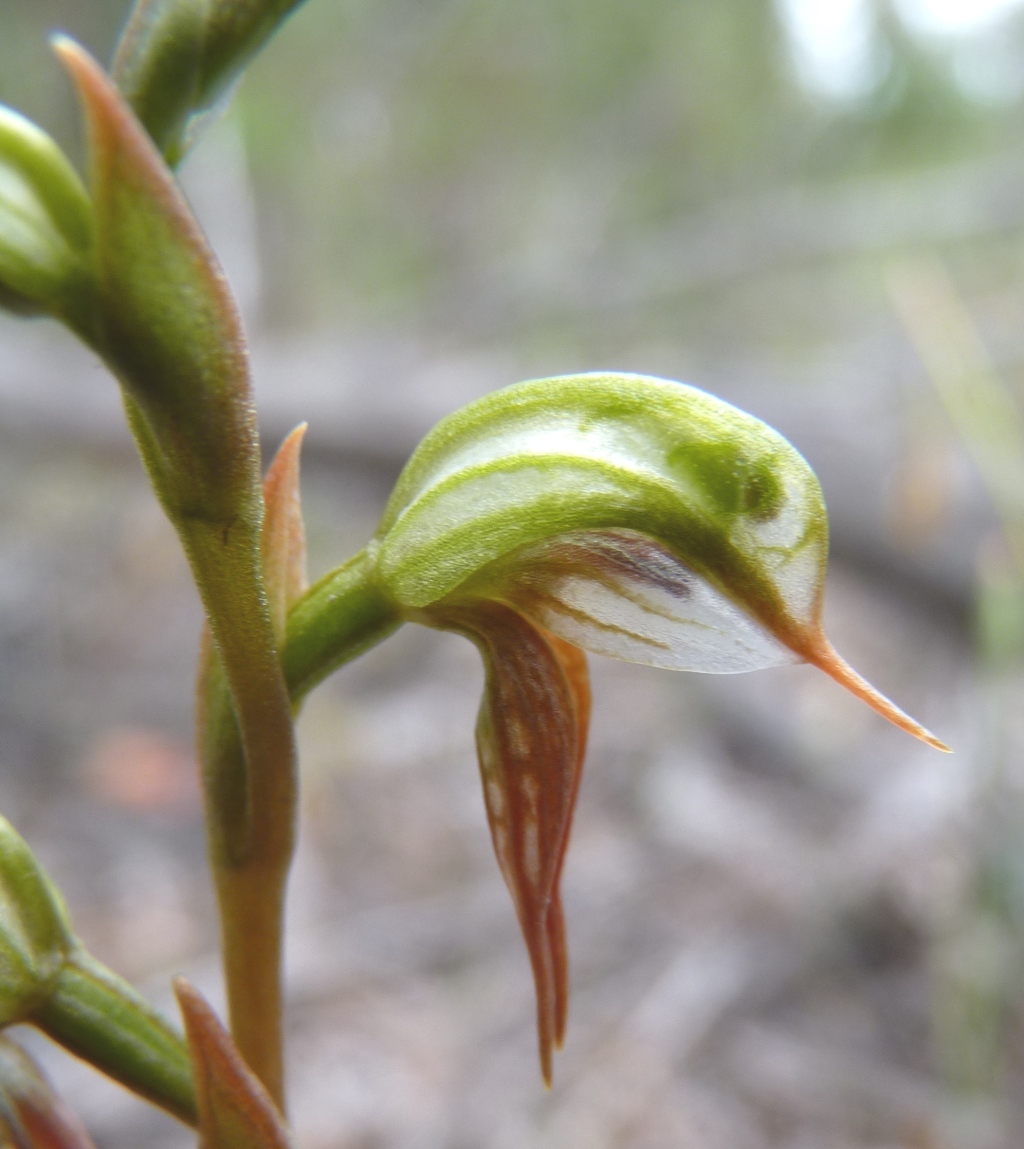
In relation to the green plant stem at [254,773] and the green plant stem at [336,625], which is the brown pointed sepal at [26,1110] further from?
the green plant stem at [336,625]

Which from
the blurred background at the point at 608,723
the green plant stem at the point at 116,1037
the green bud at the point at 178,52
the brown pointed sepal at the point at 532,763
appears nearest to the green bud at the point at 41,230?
the green bud at the point at 178,52

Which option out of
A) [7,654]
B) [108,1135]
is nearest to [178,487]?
[108,1135]

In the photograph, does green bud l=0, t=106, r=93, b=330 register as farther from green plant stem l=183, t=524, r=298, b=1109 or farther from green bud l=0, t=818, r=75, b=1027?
green bud l=0, t=818, r=75, b=1027

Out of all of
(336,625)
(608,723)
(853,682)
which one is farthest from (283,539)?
(608,723)

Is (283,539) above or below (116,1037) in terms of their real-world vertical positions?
above

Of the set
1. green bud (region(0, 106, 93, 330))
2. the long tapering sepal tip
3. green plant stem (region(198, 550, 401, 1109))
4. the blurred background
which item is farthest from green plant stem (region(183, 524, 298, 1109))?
the blurred background

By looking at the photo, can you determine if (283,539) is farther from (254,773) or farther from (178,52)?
(178,52)
